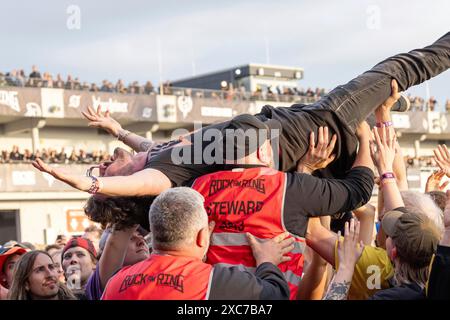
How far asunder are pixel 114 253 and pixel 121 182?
2.30 feet

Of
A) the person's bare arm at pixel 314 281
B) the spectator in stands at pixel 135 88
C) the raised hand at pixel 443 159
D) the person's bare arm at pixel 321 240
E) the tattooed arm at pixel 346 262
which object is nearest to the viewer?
the tattooed arm at pixel 346 262

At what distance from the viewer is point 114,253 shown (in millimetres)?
4270

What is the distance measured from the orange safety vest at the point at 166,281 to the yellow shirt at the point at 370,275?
96cm

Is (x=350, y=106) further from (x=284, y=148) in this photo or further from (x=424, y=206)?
(x=424, y=206)

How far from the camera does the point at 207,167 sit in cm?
394

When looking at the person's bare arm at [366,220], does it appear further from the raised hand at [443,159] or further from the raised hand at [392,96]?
the raised hand at [443,159]

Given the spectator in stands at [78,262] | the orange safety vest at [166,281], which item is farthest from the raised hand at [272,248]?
the spectator in stands at [78,262]

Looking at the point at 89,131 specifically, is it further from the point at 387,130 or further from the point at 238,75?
the point at 387,130

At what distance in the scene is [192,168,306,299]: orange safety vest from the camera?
354 centimetres

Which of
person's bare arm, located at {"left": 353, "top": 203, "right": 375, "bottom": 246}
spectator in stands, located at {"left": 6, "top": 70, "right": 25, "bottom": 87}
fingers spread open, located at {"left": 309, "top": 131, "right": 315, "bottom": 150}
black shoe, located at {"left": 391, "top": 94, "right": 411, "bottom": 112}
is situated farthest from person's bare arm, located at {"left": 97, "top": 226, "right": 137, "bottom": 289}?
spectator in stands, located at {"left": 6, "top": 70, "right": 25, "bottom": 87}

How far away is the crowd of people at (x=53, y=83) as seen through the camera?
26.7 m

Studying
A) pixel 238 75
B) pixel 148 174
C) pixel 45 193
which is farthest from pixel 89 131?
pixel 148 174

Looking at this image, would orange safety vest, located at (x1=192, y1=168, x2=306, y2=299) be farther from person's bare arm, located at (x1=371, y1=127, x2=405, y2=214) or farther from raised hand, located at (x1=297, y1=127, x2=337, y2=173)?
person's bare arm, located at (x1=371, y1=127, x2=405, y2=214)
